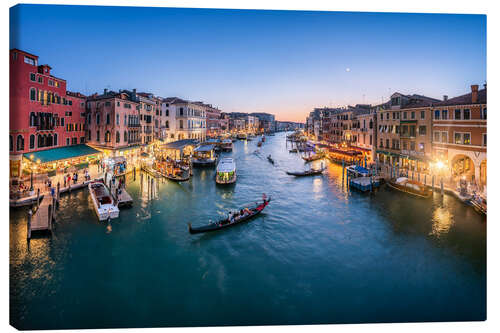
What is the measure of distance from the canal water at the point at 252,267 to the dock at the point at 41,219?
40 centimetres

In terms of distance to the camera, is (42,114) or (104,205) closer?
(104,205)

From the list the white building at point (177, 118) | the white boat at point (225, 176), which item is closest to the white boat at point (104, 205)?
the white boat at point (225, 176)

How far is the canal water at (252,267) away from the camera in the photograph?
5.98m

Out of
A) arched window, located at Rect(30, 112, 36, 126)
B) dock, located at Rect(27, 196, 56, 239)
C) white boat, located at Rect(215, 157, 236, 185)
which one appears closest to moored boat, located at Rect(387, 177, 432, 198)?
white boat, located at Rect(215, 157, 236, 185)

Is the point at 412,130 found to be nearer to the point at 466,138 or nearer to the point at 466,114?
the point at 466,114

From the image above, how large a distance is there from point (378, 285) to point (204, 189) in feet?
41.2

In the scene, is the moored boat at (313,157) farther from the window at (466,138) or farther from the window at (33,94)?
the window at (33,94)

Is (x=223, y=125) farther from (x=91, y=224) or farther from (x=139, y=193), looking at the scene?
(x=91, y=224)

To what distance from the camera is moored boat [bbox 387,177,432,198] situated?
48.6 feet

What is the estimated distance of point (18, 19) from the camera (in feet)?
16.2

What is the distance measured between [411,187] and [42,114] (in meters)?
22.1

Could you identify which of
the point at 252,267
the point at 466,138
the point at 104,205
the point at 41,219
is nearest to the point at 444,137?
the point at 466,138

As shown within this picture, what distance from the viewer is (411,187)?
15578 mm

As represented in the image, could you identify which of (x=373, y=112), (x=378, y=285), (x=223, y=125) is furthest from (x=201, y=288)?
(x=223, y=125)
